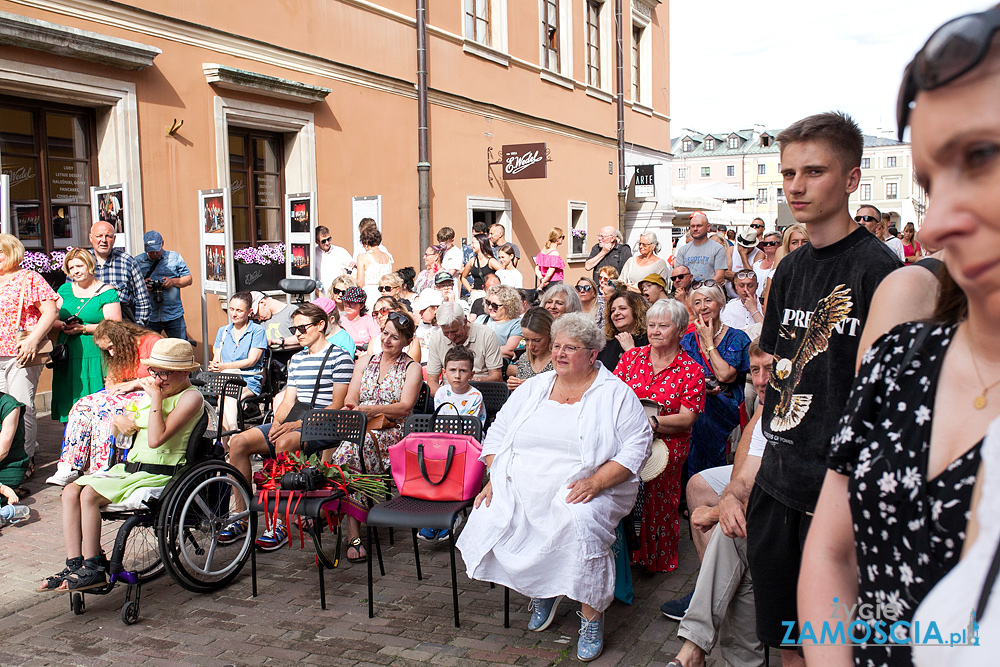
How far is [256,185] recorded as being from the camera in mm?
11469

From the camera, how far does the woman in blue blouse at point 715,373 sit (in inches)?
210

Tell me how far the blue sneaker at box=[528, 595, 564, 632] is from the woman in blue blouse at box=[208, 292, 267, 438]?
367 cm

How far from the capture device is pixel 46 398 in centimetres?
864

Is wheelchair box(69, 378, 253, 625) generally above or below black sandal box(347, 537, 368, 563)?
above

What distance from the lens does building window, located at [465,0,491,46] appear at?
15.6 m

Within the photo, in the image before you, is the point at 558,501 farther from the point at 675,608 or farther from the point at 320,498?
the point at 320,498

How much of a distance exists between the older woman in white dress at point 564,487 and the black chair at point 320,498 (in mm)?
908

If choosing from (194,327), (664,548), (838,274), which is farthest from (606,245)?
(838,274)

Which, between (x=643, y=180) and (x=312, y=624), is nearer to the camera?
(x=312, y=624)

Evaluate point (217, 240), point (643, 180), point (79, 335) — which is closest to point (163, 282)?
point (217, 240)

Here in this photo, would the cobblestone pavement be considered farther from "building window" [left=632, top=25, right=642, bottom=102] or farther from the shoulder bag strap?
"building window" [left=632, top=25, right=642, bottom=102]

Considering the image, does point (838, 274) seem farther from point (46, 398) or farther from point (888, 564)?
point (46, 398)

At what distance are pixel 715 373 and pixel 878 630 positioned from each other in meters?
4.57

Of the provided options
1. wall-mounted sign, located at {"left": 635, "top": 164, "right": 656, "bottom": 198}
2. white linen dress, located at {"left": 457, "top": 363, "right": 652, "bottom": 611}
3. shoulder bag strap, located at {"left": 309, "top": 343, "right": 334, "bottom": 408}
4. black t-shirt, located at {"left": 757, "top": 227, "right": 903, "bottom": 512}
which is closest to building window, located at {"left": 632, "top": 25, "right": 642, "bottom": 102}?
wall-mounted sign, located at {"left": 635, "top": 164, "right": 656, "bottom": 198}
